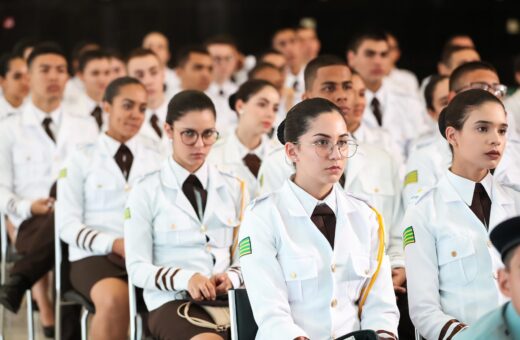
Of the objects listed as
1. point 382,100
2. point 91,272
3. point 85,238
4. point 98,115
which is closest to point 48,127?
point 98,115

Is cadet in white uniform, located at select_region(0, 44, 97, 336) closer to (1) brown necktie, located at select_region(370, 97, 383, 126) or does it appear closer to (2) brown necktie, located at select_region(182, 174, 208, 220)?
(2) brown necktie, located at select_region(182, 174, 208, 220)

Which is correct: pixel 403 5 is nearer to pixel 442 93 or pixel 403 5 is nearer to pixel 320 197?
pixel 442 93

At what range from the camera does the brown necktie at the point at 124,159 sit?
192 inches

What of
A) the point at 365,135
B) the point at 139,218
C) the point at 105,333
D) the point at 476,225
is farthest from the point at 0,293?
the point at 476,225

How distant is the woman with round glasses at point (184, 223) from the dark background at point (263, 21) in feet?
22.3

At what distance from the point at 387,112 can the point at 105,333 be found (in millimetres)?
2985

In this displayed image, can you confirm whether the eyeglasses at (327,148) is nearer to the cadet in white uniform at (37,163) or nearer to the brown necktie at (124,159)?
the brown necktie at (124,159)

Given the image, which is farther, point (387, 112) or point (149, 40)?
point (149, 40)

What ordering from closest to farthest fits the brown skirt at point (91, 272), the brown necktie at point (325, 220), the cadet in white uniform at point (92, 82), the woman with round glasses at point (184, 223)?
the brown necktie at point (325, 220) < the woman with round glasses at point (184, 223) < the brown skirt at point (91, 272) < the cadet in white uniform at point (92, 82)

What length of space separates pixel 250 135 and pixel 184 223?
1323mm

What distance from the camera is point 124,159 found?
489 centimetres

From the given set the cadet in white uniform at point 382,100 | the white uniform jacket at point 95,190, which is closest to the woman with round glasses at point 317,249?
the white uniform jacket at point 95,190

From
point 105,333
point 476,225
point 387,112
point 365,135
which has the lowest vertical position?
point 105,333

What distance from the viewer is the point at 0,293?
4.81 metres
